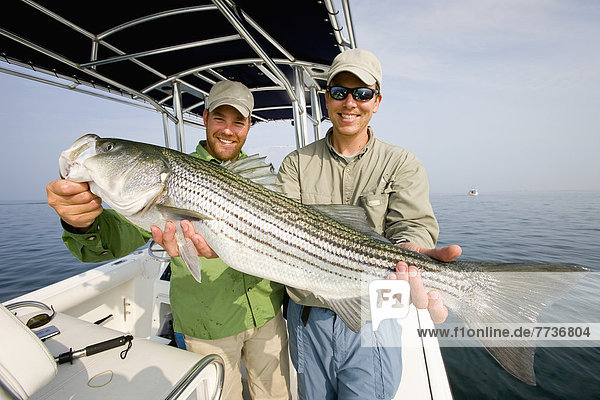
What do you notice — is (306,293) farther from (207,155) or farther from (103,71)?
(103,71)

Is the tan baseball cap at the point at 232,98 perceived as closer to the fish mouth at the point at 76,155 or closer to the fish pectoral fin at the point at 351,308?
the fish mouth at the point at 76,155

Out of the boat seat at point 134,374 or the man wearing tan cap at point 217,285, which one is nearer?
the boat seat at point 134,374

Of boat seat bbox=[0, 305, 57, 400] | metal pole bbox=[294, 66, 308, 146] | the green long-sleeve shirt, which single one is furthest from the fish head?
metal pole bbox=[294, 66, 308, 146]

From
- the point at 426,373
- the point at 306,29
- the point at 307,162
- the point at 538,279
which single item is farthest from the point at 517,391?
the point at 306,29

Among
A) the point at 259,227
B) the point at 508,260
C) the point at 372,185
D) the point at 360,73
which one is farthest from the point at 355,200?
the point at 508,260

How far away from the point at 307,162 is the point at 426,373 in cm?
279

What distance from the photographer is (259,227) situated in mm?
2551

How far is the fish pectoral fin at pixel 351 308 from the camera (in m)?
2.35

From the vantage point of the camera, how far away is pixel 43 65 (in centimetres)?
503

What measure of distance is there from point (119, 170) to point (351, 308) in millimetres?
2463

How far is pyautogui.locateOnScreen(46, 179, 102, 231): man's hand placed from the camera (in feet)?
7.26

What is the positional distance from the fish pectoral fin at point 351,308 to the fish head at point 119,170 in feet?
6.32

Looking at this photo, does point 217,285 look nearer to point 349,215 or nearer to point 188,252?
point 188,252

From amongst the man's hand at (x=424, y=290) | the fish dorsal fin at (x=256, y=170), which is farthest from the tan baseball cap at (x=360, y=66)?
the man's hand at (x=424, y=290)
